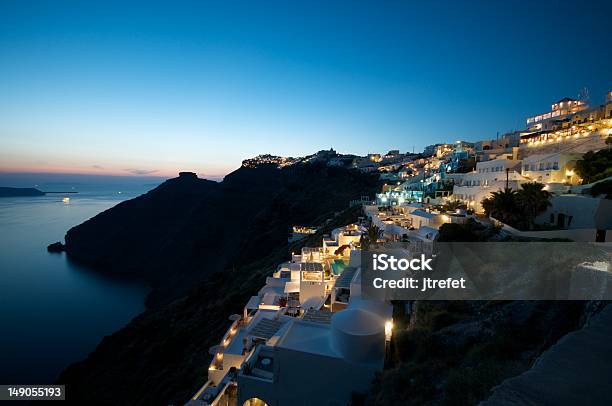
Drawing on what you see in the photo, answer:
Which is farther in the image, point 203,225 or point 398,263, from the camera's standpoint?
point 203,225

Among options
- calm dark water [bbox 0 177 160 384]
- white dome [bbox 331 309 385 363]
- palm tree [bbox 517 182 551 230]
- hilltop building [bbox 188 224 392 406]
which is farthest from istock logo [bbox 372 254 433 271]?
calm dark water [bbox 0 177 160 384]

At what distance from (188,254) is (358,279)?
2707 inches

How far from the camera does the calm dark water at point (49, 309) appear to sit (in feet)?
111

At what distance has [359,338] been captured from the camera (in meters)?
8.99

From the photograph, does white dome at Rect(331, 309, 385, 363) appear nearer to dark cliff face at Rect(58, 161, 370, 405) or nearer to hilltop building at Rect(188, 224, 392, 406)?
hilltop building at Rect(188, 224, 392, 406)

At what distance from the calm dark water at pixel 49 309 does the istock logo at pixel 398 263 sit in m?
35.9

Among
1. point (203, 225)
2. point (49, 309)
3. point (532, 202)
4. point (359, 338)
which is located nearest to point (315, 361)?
point (359, 338)
